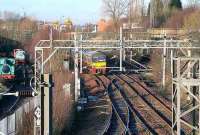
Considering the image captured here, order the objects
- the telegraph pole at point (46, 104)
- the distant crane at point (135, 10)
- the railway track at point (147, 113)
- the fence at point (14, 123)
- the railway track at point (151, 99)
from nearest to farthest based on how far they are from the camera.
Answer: the telegraph pole at point (46, 104) < the fence at point (14, 123) < the railway track at point (147, 113) < the railway track at point (151, 99) < the distant crane at point (135, 10)

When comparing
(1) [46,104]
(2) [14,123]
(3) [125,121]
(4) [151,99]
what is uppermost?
(1) [46,104]

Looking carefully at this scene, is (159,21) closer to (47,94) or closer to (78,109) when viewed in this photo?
(78,109)

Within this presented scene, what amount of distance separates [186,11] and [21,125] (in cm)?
5439

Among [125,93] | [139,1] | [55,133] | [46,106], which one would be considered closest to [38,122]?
[46,106]

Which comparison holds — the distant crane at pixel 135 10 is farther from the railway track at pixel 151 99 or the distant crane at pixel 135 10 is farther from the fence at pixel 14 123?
the fence at pixel 14 123

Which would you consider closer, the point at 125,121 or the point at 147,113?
the point at 125,121

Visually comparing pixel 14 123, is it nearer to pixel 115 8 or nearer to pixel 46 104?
pixel 46 104

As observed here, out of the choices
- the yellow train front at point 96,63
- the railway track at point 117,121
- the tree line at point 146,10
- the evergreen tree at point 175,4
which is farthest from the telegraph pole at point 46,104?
the evergreen tree at point 175,4

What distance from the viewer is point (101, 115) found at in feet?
73.4

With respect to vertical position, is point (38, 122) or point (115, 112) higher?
point (38, 122)

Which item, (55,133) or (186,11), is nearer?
(55,133)

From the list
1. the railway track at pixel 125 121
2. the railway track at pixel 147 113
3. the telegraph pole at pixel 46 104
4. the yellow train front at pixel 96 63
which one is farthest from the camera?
the yellow train front at pixel 96 63

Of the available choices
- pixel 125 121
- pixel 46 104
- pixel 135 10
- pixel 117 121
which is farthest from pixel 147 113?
pixel 135 10

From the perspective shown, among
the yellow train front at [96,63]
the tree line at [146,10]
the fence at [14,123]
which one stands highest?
the tree line at [146,10]
